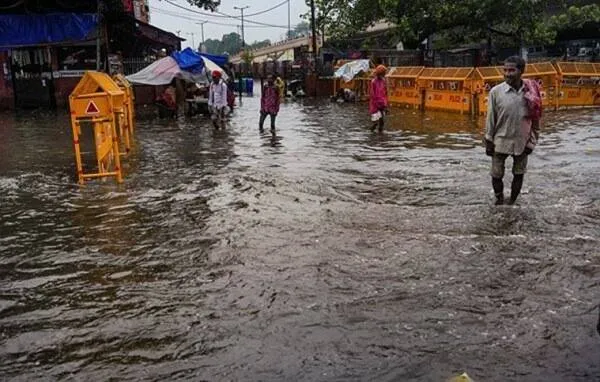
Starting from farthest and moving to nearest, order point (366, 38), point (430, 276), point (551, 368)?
point (366, 38) < point (430, 276) < point (551, 368)

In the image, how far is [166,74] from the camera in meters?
19.9

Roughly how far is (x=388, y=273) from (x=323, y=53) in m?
30.7

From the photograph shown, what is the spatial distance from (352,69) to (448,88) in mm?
7208

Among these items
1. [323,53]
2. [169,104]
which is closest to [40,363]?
[169,104]

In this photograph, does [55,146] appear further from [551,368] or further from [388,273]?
[551,368]

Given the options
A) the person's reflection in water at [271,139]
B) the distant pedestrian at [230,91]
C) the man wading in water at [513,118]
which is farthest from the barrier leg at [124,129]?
the man wading in water at [513,118]

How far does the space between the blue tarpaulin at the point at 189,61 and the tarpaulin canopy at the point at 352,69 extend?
792 centimetres

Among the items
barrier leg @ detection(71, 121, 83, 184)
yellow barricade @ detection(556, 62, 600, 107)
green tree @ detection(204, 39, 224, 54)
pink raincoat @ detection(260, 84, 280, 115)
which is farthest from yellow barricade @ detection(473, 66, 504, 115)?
green tree @ detection(204, 39, 224, 54)

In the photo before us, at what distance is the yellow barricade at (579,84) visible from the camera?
20438 millimetres

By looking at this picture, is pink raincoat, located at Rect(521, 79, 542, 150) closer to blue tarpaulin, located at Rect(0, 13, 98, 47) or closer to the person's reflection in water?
the person's reflection in water

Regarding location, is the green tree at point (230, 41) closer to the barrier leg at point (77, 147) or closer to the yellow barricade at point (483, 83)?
the yellow barricade at point (483, 83)

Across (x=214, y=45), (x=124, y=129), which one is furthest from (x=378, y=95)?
(x=214, y=45)

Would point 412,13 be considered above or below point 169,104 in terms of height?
above

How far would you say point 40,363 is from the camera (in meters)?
3.79
